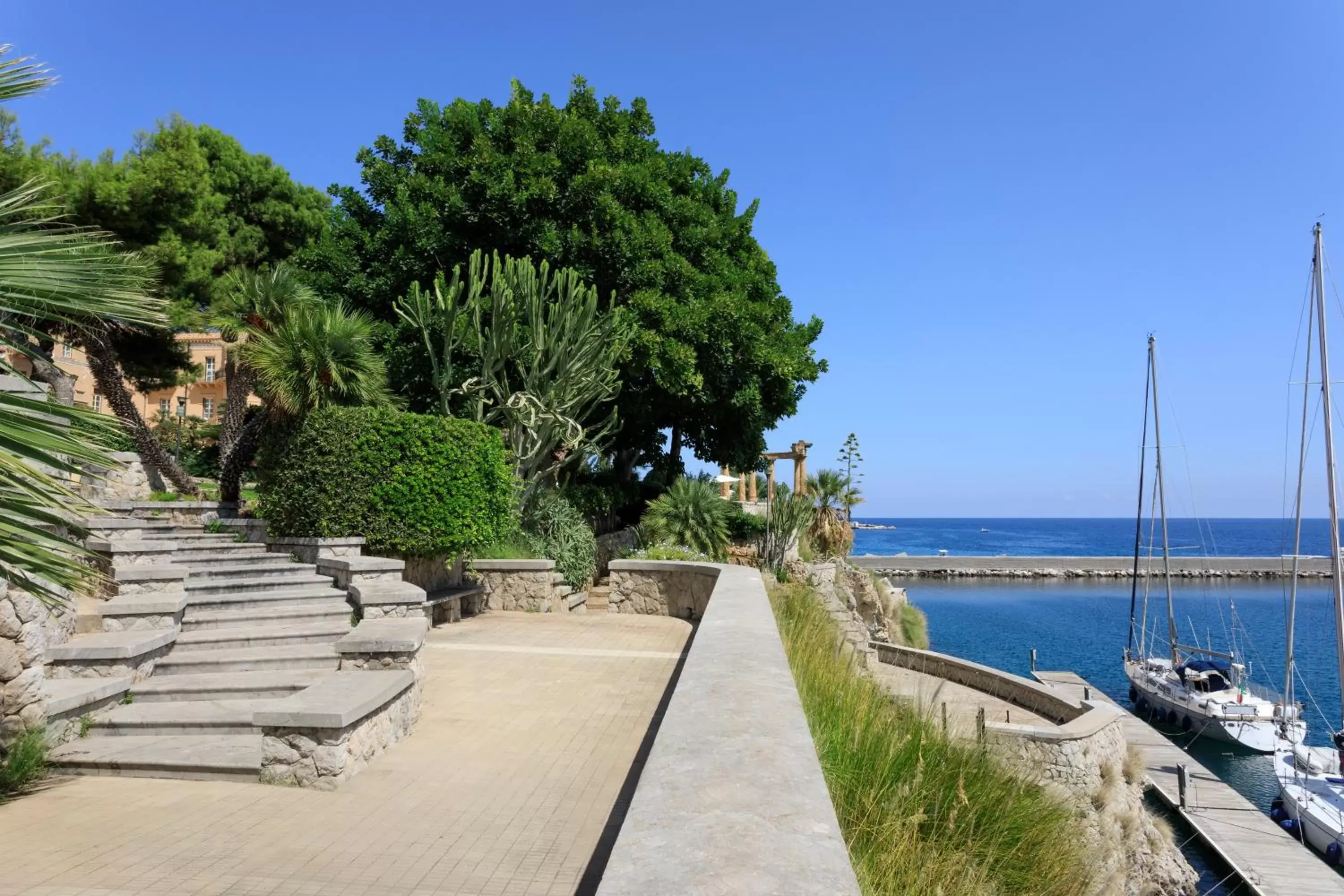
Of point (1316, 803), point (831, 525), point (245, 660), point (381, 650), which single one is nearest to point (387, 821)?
point (381, 650)

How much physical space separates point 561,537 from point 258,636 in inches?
308

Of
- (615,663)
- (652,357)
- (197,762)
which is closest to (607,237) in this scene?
(652,357)

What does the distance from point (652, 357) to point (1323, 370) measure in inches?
834

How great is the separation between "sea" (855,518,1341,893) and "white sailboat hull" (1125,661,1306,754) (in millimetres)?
524

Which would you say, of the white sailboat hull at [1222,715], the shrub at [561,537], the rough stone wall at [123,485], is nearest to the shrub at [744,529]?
the shrub at [561,537]

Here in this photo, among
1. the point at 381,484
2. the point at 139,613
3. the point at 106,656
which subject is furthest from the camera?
the point at 381,484

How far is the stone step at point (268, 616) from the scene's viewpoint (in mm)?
8500

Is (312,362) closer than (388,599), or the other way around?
(388,599)

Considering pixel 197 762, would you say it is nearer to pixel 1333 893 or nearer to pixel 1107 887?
pixel 1107 887

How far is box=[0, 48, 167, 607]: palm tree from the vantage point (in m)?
3.65

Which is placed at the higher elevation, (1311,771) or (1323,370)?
(1323,370)

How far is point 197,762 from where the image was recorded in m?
5.45

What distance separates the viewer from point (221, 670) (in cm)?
746

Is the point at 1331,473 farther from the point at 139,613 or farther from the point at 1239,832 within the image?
the point at 139,613
